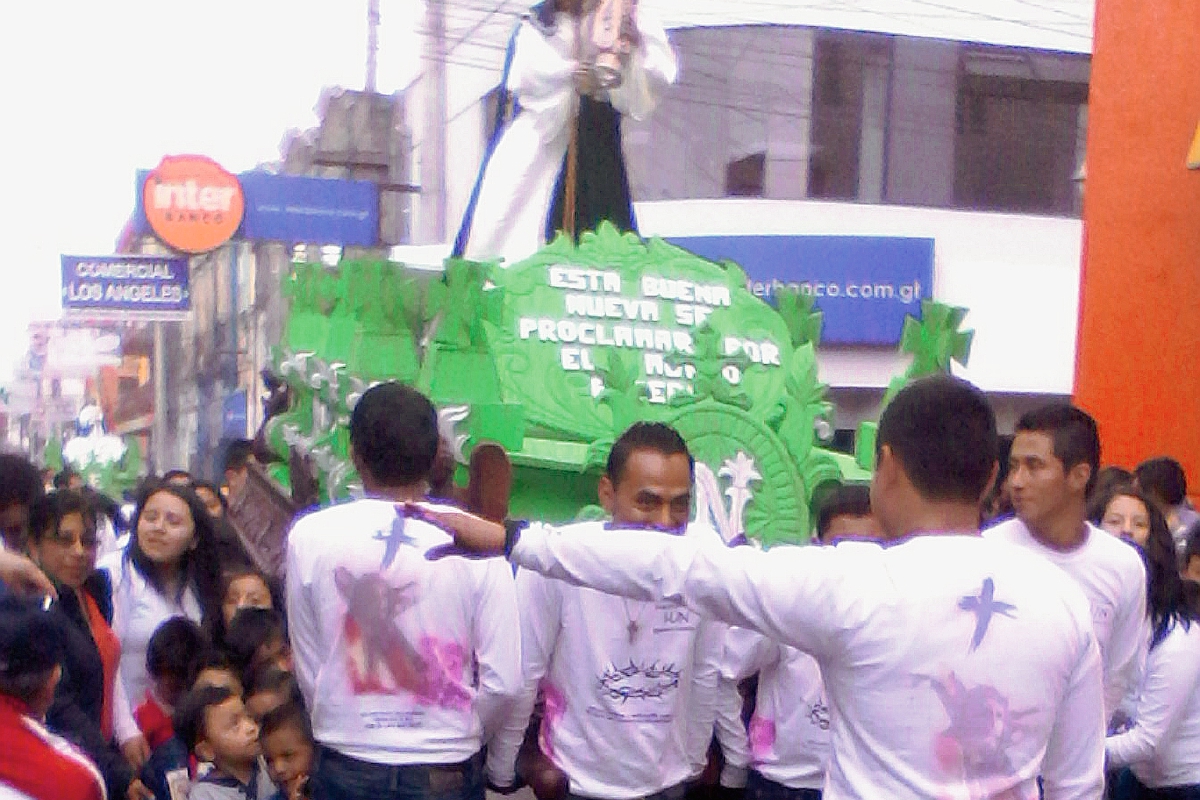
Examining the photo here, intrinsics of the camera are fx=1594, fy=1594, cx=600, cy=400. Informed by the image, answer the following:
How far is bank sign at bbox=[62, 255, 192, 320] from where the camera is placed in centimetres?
2161

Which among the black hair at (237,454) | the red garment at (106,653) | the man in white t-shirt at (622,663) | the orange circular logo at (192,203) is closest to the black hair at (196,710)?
the red garment at (106,653)

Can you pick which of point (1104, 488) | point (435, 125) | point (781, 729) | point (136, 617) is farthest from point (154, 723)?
point (435, 125)

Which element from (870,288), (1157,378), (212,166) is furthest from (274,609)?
(212,166)

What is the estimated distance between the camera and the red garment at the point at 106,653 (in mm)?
4848

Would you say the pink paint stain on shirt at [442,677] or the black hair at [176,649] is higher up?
the pink paint stain on shirt at [442,677]

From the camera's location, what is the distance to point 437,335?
699 centimetres

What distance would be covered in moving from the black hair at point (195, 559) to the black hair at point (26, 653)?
2196 mm

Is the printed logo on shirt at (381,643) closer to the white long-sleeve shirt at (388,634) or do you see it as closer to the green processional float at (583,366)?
the white long-sleeve shirt at (388,634)

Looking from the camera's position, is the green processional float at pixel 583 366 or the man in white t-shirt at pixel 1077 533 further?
the green processional float at pixel 583 366

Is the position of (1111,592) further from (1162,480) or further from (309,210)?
(309,210)

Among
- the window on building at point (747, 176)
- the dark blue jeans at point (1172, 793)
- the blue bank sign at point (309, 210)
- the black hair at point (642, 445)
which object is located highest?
the window on building at point (747, 176)

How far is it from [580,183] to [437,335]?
232 centimetres

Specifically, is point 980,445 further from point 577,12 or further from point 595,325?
point 577,12

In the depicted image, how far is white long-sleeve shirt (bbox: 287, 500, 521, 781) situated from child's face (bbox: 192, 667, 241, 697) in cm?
114
